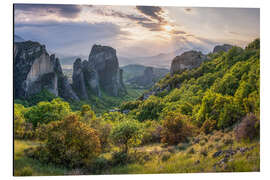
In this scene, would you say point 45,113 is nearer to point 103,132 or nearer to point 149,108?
point 103,132

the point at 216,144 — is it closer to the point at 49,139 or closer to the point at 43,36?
the point at 49,139

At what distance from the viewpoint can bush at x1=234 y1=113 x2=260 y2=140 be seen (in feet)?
23.8

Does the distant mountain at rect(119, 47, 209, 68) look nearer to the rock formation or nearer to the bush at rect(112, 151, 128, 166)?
the rock formation

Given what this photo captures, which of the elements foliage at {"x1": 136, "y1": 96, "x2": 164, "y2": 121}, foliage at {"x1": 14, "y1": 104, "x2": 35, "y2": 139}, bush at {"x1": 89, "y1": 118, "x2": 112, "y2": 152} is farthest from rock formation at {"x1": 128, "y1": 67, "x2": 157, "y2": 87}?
foliage at {"x1": 14, "y1": 104, "x2": 35, "y2": 139}

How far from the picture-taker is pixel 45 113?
8.81 meters

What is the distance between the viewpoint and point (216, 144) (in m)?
7.59

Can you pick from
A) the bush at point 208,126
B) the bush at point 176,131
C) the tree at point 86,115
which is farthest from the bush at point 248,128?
the tree at point 86,115

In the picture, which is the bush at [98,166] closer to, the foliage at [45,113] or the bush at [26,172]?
the bush at [26,172]

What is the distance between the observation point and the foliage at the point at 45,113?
28.6 ft

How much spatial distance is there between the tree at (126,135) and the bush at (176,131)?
4.83 ft

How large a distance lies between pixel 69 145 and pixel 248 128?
20.5ft

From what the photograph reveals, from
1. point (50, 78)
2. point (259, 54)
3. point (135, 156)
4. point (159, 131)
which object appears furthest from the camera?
point (50, 78)
